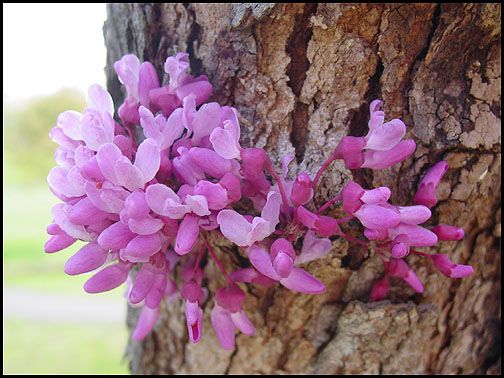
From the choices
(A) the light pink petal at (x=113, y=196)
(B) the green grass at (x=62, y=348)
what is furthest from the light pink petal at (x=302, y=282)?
(B) the green grass at (x=62, y=348)

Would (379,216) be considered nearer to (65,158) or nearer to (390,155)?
(390,155)

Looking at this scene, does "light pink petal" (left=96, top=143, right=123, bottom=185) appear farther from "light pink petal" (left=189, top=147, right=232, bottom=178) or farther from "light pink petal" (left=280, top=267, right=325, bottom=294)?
"light pink petal" (left=280, top=267, right=325, bottom=294)

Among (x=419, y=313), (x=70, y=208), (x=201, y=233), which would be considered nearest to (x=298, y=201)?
(x=201, y=233)

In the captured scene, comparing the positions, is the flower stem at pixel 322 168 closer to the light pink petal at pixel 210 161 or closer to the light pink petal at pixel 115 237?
the light pink petal at pixel 210 161

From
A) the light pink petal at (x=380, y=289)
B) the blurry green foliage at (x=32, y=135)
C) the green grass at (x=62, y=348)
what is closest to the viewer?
the light pink petal at (x=380, y=289)

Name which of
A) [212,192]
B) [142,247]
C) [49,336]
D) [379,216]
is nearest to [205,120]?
[212,192]

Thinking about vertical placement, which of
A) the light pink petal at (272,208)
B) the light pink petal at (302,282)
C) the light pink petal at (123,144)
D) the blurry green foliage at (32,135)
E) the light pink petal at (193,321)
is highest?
the light pink petal at (123,144)

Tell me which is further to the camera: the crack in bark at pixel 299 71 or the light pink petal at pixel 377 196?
the crack in bark at pixel 299 71
